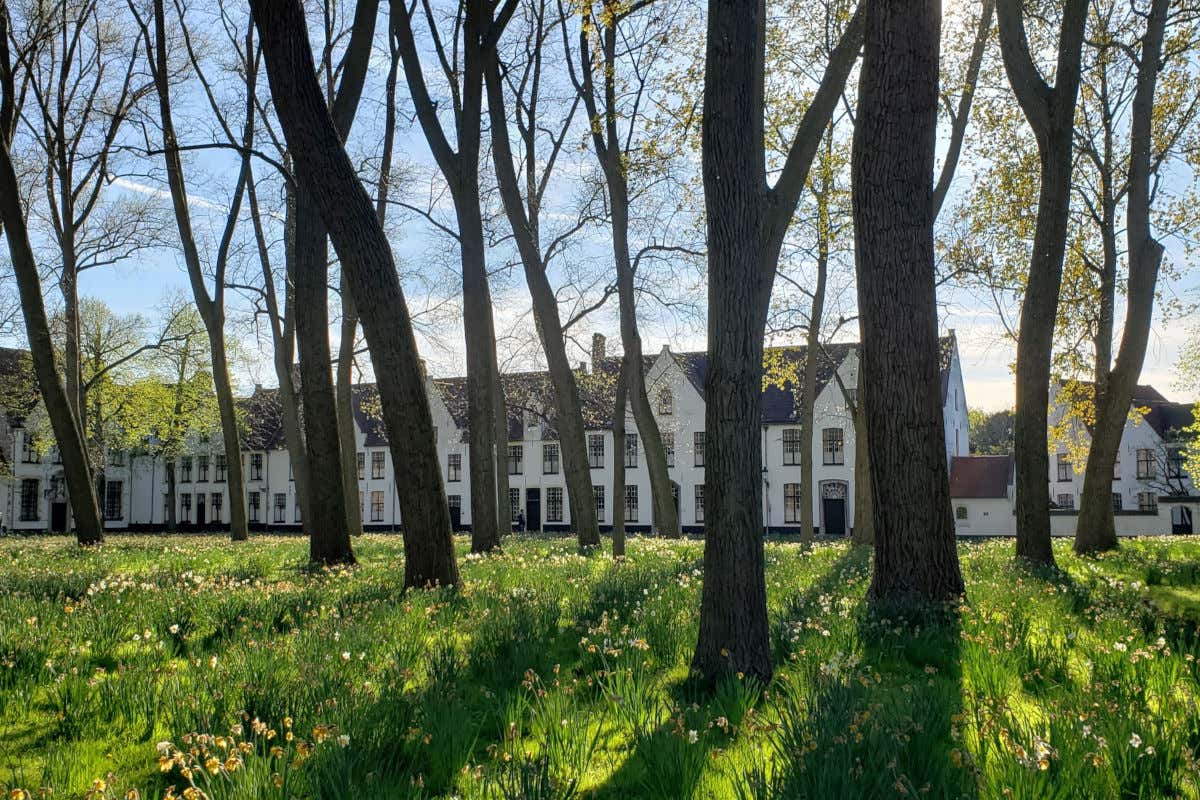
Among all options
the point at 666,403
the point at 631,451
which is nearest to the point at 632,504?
the point at 631,451

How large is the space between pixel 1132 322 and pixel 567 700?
574 inches

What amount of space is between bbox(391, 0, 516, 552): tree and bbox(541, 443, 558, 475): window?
136 feet

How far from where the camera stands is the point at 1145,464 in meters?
57.6

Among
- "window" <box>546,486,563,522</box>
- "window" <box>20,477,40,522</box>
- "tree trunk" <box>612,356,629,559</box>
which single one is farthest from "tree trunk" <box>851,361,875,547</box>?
"window" <box>20,477,40,522</box>

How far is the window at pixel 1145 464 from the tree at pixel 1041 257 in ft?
179

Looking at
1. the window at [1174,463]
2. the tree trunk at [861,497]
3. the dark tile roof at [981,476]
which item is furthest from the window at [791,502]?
the tree trunk at [861,497]

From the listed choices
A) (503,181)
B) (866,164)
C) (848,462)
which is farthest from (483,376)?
(848,462)

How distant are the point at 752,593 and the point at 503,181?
43.3 ft

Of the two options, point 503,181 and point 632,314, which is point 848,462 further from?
point 503,181

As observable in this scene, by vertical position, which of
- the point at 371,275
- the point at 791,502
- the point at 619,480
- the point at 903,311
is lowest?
the point at 791,502

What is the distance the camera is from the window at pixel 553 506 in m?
56.2

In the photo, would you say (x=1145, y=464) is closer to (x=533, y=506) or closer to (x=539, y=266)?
(x=533, y=506)

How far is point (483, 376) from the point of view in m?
14.7

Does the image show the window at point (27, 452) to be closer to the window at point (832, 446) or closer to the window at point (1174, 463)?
the window at point (832, 446)
